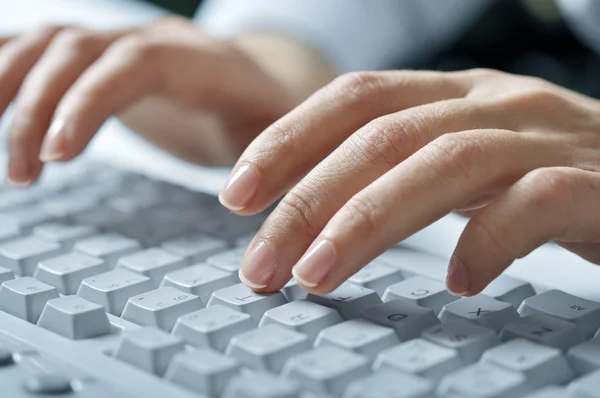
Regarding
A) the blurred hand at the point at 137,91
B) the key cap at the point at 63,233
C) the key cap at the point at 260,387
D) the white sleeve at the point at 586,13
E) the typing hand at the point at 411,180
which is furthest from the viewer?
the white sleeve at the point at 586,13

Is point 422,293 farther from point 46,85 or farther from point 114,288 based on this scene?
point 46,85

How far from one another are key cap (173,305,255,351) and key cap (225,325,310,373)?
1cm

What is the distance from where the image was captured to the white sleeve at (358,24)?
109 cm

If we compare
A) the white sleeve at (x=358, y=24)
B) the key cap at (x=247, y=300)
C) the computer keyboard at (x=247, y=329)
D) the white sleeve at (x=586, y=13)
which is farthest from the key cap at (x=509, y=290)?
the white sleeve at (x=358, y=24)

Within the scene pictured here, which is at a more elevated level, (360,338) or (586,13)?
(586,13)

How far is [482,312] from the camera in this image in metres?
0.36

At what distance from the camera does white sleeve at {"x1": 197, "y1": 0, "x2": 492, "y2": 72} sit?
1.09 m

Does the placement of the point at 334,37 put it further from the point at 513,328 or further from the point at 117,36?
the point at 513,328

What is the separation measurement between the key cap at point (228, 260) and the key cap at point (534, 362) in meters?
0.16

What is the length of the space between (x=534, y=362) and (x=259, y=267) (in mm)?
148

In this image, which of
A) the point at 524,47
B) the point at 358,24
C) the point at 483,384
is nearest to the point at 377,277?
the point at 483,384

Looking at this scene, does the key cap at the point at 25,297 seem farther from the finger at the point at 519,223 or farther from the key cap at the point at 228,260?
the finger at the point at 519,223

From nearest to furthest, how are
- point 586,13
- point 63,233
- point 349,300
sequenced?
1. point 349,300
2. point 63,233
3. point 586,13

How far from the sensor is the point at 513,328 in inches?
13.3
